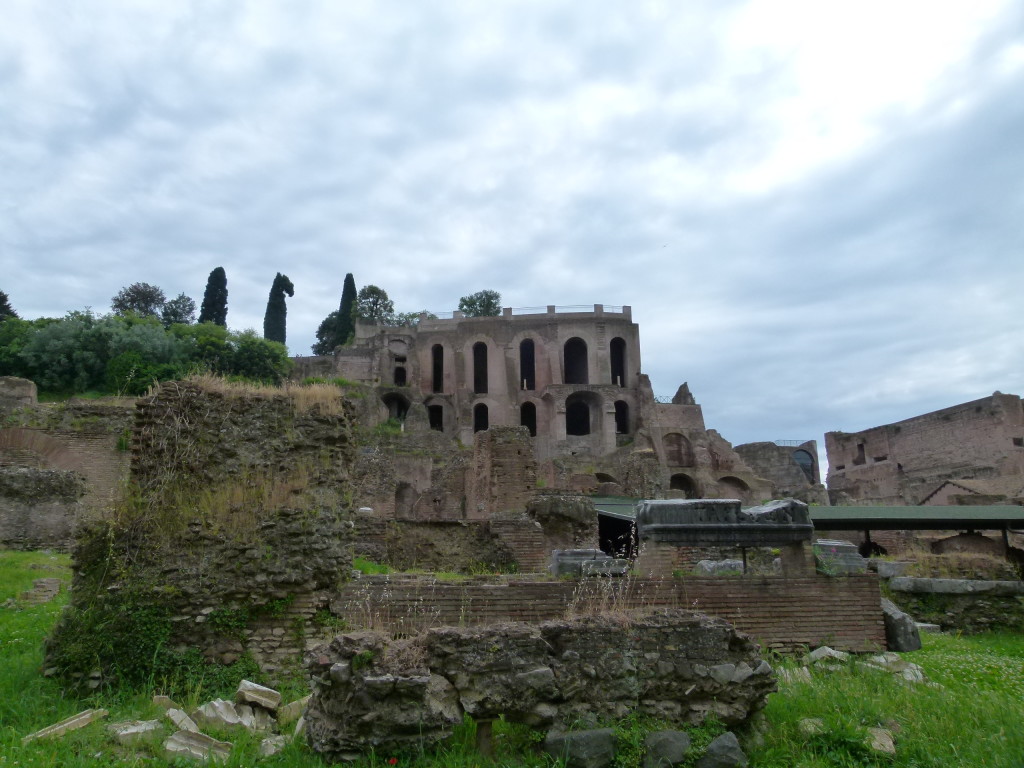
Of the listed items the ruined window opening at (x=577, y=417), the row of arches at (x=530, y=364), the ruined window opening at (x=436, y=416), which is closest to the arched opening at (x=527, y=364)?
the row of arches at (x=530, y=364)

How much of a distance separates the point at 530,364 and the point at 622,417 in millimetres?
8309

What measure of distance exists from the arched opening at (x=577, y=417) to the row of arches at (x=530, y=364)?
1.86 meters

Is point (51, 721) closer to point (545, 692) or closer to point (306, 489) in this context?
point (306, 489)

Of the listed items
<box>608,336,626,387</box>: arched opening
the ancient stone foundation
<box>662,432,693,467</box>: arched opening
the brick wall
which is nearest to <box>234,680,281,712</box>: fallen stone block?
the ancient stone foundation

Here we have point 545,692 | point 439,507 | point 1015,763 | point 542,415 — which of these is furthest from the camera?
point 542,415

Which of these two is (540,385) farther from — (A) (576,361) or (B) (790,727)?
(B) (790,727)

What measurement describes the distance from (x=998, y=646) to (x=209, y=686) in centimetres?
1022

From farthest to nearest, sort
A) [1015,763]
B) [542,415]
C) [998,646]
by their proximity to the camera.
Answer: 1. [542,415]
2. [998,646]
3. [1015,763]

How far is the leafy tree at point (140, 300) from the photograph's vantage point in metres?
60.3

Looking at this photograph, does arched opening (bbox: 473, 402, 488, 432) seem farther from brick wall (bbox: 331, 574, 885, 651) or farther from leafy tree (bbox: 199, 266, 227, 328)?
brick wall (bbox: 331, 574, 885, 651)

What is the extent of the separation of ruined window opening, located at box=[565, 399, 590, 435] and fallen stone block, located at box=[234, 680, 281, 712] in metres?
43.4

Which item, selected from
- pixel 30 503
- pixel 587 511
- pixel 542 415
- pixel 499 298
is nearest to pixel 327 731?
pixel 587 511

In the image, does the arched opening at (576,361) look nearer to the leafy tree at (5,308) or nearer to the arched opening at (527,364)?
the arched opening at (527,364)

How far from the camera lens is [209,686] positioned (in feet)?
21.5
